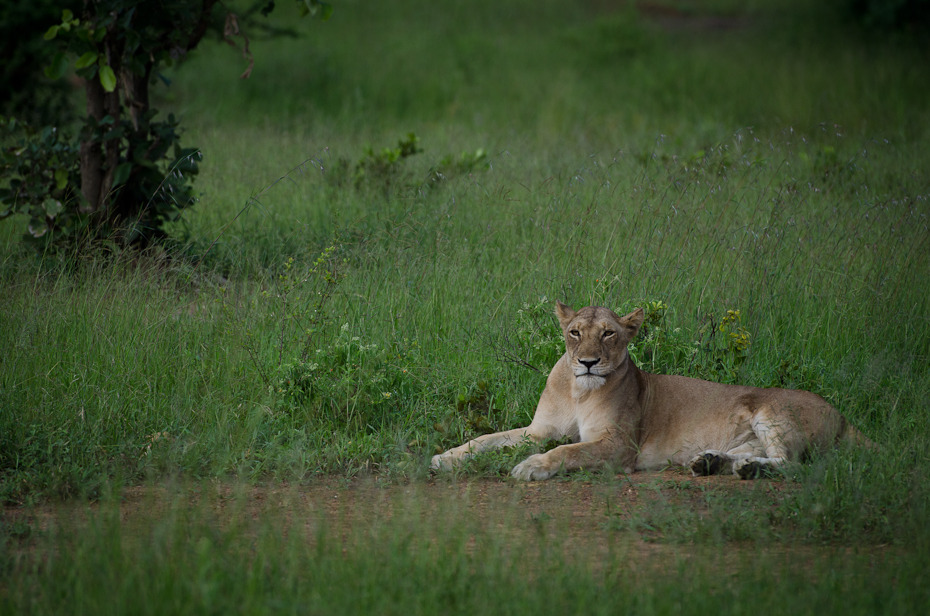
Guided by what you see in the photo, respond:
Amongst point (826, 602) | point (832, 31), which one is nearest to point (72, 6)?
point (826, 602)

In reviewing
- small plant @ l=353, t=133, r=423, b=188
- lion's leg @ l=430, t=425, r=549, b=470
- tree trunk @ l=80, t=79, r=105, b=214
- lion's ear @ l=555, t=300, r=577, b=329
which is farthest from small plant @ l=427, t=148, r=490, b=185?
lion's leg @ l=430, t=425, r=549, b=470

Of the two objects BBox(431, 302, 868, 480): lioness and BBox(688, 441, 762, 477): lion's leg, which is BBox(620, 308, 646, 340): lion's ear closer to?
BBox(431, 302, 868, 480): lioness

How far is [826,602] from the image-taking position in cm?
338

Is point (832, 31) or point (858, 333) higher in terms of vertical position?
point (832, 31)

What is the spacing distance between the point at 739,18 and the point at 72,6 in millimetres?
18755

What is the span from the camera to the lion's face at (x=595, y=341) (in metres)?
5.19

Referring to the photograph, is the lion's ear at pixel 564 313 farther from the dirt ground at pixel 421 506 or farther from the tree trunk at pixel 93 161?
the tree trunk at pixel 93 161

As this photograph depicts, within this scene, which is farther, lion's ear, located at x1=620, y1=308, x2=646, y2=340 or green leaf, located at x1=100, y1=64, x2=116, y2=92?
green leaf, located at x1=100, y1=64, x2=116, y2=92

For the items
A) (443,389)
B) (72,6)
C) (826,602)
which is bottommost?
(443,389)

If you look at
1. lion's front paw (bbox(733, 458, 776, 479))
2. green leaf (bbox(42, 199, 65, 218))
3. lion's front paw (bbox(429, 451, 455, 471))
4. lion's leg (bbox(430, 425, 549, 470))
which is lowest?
lion's front paw (bbox(429, 451, 455, 471))

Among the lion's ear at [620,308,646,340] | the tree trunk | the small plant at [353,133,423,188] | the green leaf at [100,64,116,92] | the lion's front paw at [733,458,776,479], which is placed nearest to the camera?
the lion's front paw at [733,458,776,479]

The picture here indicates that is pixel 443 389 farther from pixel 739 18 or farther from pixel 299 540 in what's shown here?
pixel 739 18

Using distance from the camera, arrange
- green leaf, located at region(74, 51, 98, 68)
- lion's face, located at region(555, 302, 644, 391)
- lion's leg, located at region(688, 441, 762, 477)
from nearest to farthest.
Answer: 1. lion's leg, located at region(688, 441, 762, 477)
2. lion's face, located at region(555, 302, 644, 391)
3. green leaf, located at region(74, 51, 98, 68)

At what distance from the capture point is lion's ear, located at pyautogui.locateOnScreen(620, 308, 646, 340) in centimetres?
541
